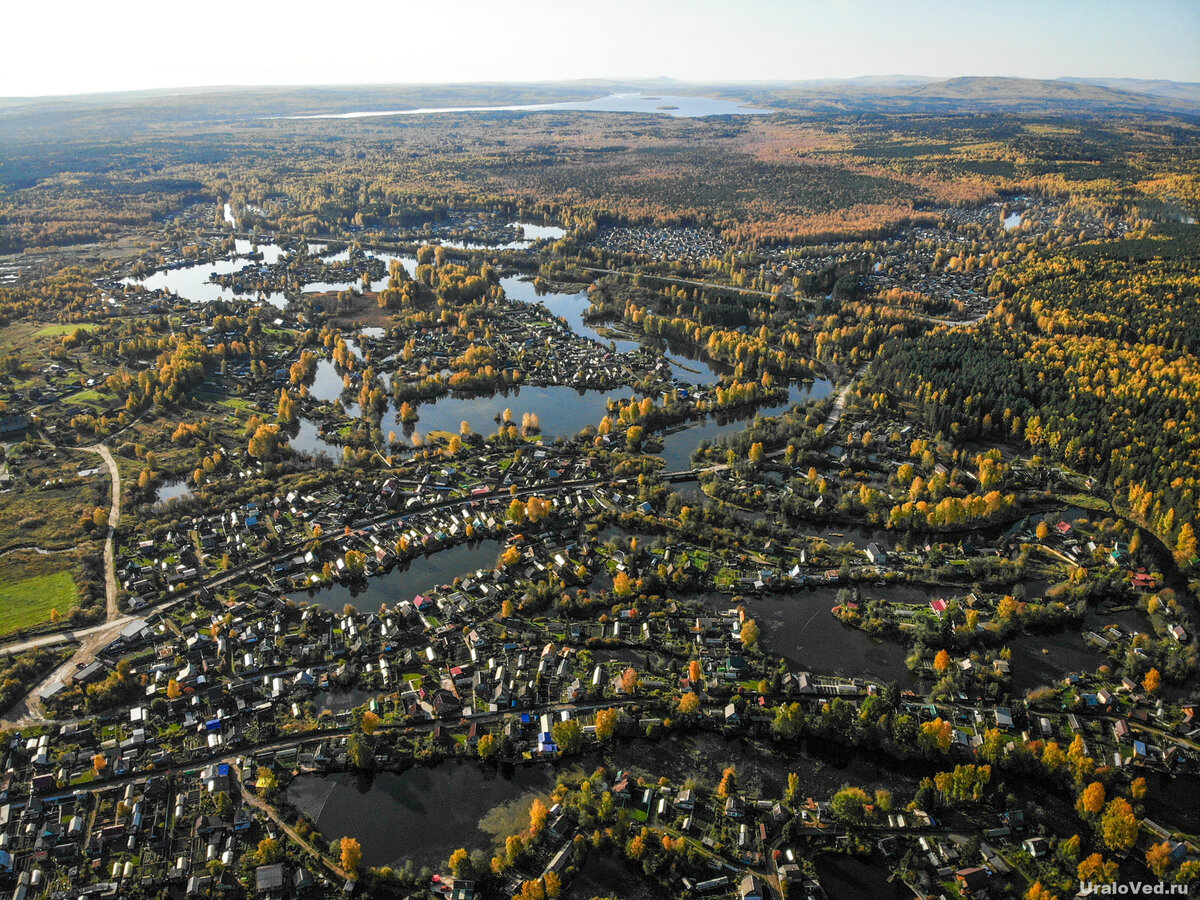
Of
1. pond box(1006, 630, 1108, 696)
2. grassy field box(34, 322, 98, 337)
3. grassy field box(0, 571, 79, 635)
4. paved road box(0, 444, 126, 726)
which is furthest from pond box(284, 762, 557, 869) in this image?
grassy field box(34, 322, 98, 337)

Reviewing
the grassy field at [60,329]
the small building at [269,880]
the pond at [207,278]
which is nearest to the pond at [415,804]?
the small building at [269,880]

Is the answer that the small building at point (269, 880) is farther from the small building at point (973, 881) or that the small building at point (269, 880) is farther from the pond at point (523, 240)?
the pond at point (523, 240)

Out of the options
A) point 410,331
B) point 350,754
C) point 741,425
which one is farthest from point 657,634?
point 410,331

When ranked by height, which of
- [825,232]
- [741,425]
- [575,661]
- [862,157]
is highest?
[862,157]

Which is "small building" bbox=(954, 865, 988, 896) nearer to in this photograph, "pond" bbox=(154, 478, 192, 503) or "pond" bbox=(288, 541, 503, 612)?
"pond" bbox=(288, 541, 503, 612)

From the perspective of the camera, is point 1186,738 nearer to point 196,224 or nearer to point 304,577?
point 304,577
